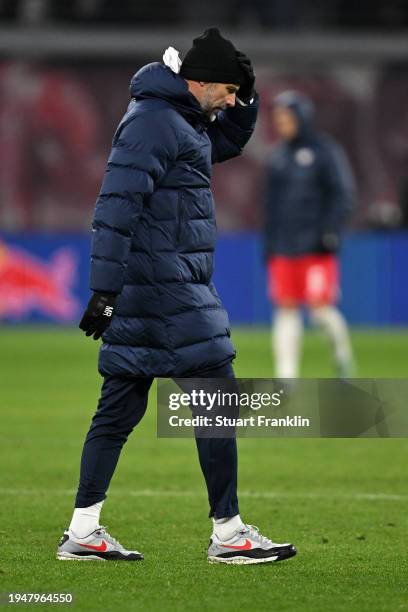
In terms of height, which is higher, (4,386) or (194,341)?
(4,386)

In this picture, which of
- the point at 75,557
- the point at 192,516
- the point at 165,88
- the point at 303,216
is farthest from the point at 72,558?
the point at 303,216

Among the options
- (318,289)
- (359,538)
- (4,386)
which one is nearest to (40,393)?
(4,386)

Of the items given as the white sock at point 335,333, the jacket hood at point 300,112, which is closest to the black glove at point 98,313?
the jacket hood at point 300,112

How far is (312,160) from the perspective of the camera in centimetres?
1341

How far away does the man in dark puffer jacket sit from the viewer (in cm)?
595

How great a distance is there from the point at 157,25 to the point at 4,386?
17070 millimetres

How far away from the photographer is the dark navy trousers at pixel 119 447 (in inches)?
246

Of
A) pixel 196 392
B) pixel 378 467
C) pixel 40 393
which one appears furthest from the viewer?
pixel 40 393

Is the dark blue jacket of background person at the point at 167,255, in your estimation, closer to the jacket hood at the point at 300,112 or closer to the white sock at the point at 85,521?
the white sock at the point at 85,521

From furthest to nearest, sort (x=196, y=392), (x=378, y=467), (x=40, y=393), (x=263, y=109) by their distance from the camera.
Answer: (x=263, y=109)
(x=40, y=393)
(x=378, y=467)
(x=196, y=392)

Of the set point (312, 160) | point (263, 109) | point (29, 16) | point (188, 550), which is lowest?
point (188, 550)

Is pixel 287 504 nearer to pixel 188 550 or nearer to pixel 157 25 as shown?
pixel 188 550

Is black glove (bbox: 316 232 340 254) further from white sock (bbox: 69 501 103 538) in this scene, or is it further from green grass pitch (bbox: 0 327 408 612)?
white sock (bbox: 69 501 103 538)

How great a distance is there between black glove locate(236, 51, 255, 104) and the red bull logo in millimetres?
14428
